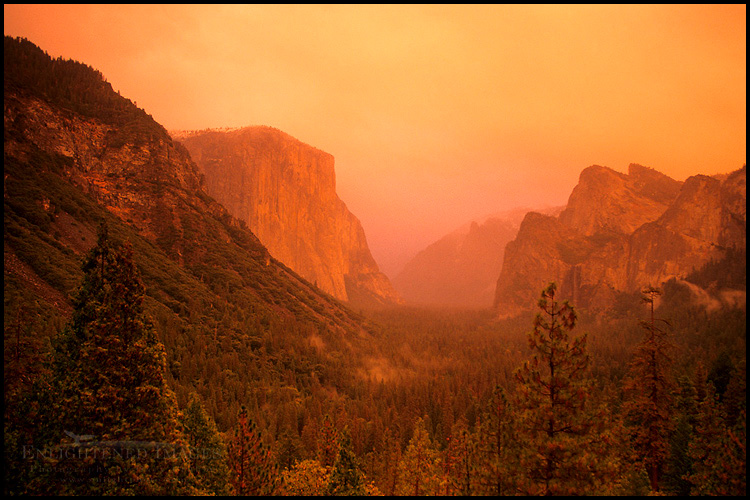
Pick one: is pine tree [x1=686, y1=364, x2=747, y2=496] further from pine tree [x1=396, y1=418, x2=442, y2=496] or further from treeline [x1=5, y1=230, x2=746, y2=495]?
pine tree [x1=396, y1=418, x2=442, y2=496]

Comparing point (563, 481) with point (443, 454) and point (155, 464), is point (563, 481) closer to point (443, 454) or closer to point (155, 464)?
point (155, 464)

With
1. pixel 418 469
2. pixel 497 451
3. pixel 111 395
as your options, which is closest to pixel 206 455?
pixel 111 395

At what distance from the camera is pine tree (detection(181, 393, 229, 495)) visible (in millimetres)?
18672

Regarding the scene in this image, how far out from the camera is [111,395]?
1395 cm

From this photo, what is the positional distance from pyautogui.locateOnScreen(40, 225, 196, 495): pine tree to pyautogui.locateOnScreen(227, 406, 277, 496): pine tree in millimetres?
4959

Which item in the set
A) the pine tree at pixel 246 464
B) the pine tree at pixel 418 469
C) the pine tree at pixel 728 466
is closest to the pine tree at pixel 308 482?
the pine tree at pixel 246 464

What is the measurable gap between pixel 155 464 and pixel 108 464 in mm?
1611

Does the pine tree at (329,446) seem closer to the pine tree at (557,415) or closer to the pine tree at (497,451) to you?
the pine tree at (497,451)

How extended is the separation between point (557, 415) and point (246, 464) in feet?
55.1

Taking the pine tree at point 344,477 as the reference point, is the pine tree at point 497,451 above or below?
above

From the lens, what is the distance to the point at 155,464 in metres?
14.6

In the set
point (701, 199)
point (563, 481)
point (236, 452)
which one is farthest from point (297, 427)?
point (701, 199)

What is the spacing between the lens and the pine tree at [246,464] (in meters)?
20.2

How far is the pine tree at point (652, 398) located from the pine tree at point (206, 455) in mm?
28795
